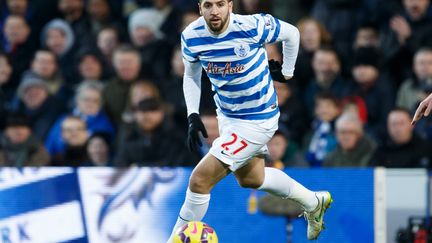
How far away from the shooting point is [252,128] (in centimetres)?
796

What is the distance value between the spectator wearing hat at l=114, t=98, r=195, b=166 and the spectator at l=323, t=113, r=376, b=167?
4.34 feet

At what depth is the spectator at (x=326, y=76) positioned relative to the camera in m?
11.3

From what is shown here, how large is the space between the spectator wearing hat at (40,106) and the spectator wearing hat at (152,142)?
1359mm

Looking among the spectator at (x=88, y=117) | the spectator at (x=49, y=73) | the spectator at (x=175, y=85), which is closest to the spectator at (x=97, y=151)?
the spectator at (x=88, y=117)

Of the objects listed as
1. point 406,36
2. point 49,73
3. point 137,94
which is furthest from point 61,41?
point 406,36

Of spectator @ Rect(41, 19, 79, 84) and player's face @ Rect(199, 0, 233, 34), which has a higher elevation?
player's face @ Rect(199, 0, 233, 34)

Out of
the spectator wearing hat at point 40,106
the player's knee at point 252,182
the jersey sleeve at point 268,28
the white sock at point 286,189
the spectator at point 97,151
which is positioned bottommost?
the spectator wearing hat at point 40,106

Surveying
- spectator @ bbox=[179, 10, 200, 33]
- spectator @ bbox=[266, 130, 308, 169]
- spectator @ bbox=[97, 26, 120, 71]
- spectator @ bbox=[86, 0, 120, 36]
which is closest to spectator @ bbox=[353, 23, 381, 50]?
spectator @ bbox=[266, 130, 308, 169]

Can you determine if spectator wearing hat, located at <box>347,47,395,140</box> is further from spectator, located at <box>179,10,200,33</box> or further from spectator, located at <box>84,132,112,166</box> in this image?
spectator, located at <box>84,132,112,166</box>

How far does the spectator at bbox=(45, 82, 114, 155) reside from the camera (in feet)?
39.0

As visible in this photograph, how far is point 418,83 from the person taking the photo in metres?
10.9

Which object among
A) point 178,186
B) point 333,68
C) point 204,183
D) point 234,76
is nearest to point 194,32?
point 234,76

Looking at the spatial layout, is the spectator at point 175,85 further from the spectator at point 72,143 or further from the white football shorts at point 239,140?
the white football shorts at point 239,140

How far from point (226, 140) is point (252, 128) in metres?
0.19
